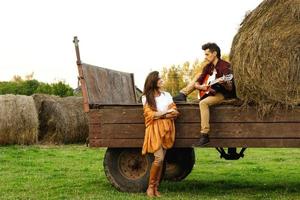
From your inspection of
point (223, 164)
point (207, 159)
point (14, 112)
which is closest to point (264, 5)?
Answer: point (223, 164)

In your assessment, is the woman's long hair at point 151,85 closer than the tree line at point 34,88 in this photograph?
Yes

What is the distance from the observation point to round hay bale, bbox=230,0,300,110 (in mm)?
8273

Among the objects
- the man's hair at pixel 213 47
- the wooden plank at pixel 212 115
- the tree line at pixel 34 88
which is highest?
the tree line at pixel 34 88

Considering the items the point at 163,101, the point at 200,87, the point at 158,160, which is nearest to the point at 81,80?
the point at 163,101

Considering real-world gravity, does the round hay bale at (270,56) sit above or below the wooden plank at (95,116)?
above

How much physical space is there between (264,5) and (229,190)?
288 cm

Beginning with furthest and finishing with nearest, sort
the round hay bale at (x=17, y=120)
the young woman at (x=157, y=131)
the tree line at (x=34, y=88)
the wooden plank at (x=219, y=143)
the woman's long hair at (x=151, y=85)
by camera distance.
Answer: the tree line at (x=34, y=88), the round hay bale at (x=17, y=120), the woman's long hair at (x=151, y=85), the young woman at (x=157, y=131), the wooden plank at (x=219, y=143)

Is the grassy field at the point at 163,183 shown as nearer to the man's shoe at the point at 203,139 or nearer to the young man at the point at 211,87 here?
the man's shoe at the point at 203,139

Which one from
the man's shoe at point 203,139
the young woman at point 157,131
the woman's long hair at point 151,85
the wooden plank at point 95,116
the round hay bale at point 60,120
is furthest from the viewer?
the round hay bale at point 60,120

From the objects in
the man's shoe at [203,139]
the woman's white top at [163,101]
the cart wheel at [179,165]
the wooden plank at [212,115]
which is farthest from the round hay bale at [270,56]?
the cart wheel at [179,165]

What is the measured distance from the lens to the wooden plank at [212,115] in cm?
838

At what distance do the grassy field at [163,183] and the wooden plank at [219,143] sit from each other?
27.6 inches

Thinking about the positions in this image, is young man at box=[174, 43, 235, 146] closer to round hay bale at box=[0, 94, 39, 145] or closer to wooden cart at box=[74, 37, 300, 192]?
wooden cart at box=[74, 37, 300, 192]

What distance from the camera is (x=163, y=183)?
10445mm
